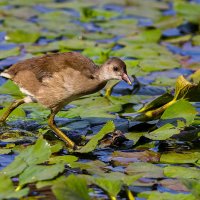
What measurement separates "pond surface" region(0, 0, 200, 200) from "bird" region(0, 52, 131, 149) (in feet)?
0.66

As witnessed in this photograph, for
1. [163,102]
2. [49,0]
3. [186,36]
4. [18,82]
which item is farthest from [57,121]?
[49,0]

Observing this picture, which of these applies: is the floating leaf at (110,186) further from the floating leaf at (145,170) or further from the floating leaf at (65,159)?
the floating leaf at (65,159)

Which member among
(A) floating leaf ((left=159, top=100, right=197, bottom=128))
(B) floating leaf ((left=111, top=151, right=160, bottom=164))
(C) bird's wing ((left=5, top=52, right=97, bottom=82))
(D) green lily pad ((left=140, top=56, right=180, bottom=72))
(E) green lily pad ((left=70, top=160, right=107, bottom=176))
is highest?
(C) bird's wing ((left=5, top=52, right=97, bottom=82))

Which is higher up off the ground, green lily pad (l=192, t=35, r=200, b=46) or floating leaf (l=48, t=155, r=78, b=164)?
floating leaf (l=48, t=155, r=78, b=164)

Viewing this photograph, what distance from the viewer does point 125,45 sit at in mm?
8195

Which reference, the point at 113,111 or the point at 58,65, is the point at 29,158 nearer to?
the point at 58,65

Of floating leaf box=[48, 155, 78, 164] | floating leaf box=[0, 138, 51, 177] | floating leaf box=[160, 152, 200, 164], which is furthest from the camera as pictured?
floating leaf box=[160, 152, 200, 164]

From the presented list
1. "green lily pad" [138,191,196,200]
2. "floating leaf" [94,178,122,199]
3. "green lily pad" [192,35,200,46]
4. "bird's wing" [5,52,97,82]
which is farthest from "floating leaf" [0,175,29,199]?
"green lily pad" [192,35,200,46]

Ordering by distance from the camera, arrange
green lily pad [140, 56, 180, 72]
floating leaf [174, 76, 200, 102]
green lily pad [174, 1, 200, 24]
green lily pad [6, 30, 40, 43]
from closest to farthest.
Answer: floating leaf [174, 76, 200, 102] < green lily pad [140, 56, 180, 72] < green lily pad [6, 30, 40, 43] < green lily pad [174, 1, 200, 24]

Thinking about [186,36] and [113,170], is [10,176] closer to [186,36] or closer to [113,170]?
[113,170]

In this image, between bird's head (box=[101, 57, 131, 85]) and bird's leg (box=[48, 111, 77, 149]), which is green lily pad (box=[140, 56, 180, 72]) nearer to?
bird's head (box=[101, 57, 131, 85])

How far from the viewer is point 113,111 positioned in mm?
6297

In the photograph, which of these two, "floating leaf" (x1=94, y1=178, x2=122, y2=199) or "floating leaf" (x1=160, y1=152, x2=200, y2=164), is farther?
"floating leaf" (x1=160, y1=152, x2=200, y2=164)

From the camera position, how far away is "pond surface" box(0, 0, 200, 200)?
Answer: 15.1ft
